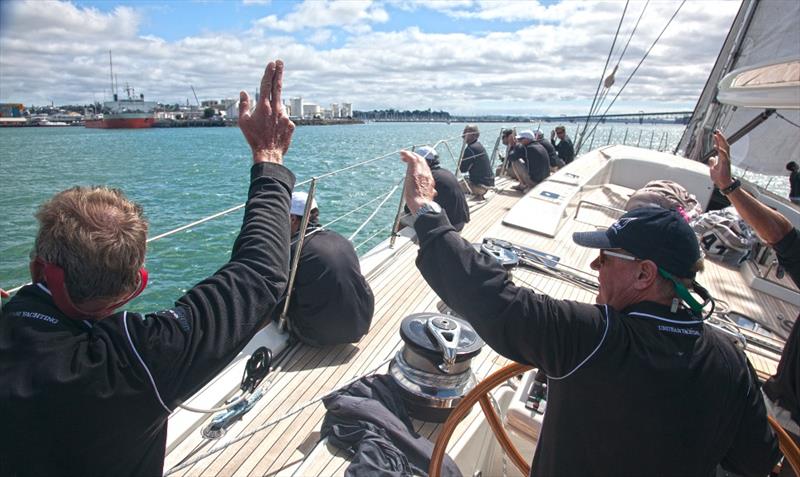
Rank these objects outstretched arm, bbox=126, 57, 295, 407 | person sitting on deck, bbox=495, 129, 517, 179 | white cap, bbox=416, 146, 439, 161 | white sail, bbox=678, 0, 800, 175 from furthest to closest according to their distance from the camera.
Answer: person sitting on deck, bbox=495, 129, 517, 179, white sail, bbox=678, 0, 800, 175, white cap, bbox=416, 146, 439, 161, outstretched arm, bbox=126, 57, 295, 407

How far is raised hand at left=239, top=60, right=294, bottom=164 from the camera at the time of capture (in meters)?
1.38

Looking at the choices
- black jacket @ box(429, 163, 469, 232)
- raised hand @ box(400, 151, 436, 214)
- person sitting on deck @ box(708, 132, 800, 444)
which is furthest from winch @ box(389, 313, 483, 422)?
black jacket @ box(429, 163, 469, 232)

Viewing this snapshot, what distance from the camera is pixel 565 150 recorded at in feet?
39.1

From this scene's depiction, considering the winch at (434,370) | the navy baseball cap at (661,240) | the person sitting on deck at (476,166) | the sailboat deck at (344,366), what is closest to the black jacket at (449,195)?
the sailboat deck at (344,366)

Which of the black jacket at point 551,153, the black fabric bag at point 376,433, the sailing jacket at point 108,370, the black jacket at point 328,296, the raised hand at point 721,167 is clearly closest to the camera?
the sailing jacket at point 108,370

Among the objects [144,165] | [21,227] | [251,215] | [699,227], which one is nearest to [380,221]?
[699,227]

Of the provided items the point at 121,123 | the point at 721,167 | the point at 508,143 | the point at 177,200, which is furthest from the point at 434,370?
the point at 121,123

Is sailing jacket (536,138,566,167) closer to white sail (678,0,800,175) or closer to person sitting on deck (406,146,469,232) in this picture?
Result: white sail (678,0,800,175)

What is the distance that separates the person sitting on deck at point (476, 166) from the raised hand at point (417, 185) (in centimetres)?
582

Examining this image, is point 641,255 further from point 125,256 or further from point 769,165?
point 769,165

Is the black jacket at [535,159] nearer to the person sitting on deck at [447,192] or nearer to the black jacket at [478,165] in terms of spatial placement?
the black jacket at [478,165]

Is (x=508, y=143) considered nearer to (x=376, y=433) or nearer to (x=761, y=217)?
(x=761, y=217)

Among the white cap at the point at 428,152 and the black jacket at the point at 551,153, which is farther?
the black jacket at the point at 551,153

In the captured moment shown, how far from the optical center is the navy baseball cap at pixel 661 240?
1.14m
